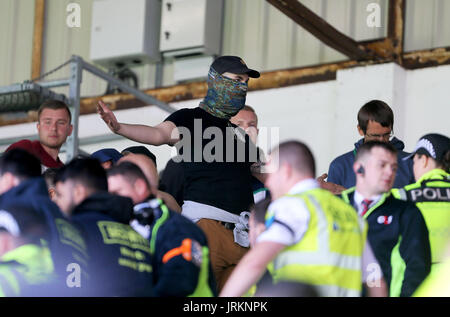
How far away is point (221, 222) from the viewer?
5.29m

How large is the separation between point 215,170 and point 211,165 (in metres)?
0.04

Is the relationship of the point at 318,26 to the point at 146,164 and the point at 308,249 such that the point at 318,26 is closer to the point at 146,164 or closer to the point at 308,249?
the point at 146,164

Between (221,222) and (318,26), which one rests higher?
(318,26)

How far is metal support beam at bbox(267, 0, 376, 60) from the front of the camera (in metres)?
9.13

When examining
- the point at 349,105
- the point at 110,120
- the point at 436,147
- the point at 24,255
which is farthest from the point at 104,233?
the point at 349,105

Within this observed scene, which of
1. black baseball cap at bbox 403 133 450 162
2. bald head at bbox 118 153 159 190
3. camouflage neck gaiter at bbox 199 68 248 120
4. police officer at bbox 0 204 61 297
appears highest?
camouflage neck gaiter at bbox 199 68 248 120

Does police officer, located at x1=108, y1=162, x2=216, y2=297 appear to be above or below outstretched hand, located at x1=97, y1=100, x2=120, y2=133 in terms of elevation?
below

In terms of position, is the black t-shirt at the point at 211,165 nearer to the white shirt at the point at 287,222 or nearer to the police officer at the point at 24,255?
the white shirt at the point at 287,222

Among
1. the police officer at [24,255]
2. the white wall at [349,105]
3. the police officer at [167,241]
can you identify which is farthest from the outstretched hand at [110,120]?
the white wall at [349,105]

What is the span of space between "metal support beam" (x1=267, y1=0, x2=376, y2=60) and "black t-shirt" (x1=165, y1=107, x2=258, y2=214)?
13.0 feet

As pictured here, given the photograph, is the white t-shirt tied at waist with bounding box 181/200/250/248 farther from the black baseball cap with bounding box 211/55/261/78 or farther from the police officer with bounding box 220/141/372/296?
the police officer with bounding box 220/141/372/296

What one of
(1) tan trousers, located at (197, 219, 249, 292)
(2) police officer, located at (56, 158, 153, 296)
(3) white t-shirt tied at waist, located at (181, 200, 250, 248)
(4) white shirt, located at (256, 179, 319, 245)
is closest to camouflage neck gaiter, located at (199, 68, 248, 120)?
(3) white t-shirt tied at waist, located at (181, 200, 250, 248)
